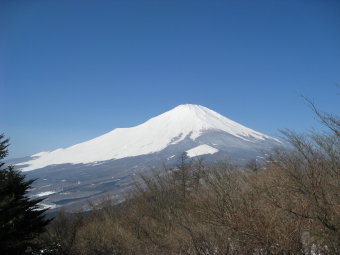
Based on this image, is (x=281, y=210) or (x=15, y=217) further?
(x=15, y=217)

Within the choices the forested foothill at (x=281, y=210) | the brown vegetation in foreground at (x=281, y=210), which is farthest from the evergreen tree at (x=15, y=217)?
the brown vegetation in foreground at (x=281, y=210)

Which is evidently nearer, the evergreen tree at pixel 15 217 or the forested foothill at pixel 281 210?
the forested foothill at pixel 281 210

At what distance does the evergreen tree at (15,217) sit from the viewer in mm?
10727

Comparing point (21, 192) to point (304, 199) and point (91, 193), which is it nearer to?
point (304, 199)

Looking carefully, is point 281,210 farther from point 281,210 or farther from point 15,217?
point 15,217

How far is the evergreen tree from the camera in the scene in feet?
35.2

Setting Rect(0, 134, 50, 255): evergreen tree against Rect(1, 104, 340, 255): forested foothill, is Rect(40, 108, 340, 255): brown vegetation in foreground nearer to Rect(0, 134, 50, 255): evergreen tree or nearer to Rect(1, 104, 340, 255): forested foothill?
Rect(1, 104, 340, 255): forested foothill

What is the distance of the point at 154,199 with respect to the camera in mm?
23953

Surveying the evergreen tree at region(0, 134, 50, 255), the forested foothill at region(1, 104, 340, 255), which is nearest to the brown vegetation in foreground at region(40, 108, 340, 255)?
the forested foothill at region(1, 104, 340, 255)

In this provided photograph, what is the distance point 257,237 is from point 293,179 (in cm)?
215

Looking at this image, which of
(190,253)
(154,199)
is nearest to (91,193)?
(154,199)

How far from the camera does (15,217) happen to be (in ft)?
37.0

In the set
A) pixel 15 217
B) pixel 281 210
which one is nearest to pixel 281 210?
pixel 281 210

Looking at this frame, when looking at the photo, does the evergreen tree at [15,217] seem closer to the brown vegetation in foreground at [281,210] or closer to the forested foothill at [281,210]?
the forested foothill at [281,210]
